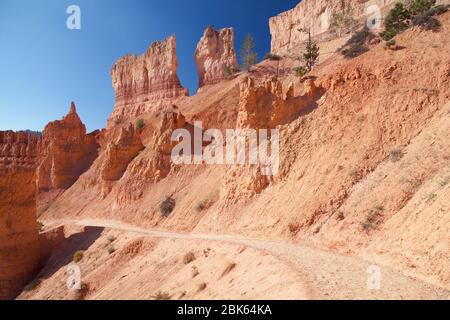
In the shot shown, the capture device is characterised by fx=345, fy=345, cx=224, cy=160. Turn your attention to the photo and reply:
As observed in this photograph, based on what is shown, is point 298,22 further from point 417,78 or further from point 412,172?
point 412,172

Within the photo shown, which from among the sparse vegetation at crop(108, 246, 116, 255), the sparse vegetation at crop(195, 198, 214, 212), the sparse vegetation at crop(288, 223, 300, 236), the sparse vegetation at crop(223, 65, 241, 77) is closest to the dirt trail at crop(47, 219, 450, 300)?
the sparse vegetation at crop(288, 223, 300, 236)

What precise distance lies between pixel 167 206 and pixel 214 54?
40.8 meters

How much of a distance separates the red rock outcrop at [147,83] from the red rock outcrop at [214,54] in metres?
4.50

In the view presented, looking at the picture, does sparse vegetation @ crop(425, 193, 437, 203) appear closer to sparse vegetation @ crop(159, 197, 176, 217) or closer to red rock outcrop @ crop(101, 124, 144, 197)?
sparse vegetation @ crop(159, 197, 176, 217)

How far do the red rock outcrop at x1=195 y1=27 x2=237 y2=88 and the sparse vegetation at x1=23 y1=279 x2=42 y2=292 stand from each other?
43849 mm

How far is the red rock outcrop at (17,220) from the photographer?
23.1 metres

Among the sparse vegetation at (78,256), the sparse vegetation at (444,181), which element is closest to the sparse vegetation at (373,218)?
the sparse vegetation at (444,181)

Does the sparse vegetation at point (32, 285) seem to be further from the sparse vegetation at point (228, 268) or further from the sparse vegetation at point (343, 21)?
the sparse vegetation at point (343, 21)

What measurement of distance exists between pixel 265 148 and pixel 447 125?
388 inches

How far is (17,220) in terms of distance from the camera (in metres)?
24.2

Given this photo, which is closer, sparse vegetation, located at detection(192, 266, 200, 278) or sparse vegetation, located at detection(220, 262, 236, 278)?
sparse vegetation, located at detection(220, 262, 236, 278)

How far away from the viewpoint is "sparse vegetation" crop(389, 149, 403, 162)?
15952mm
